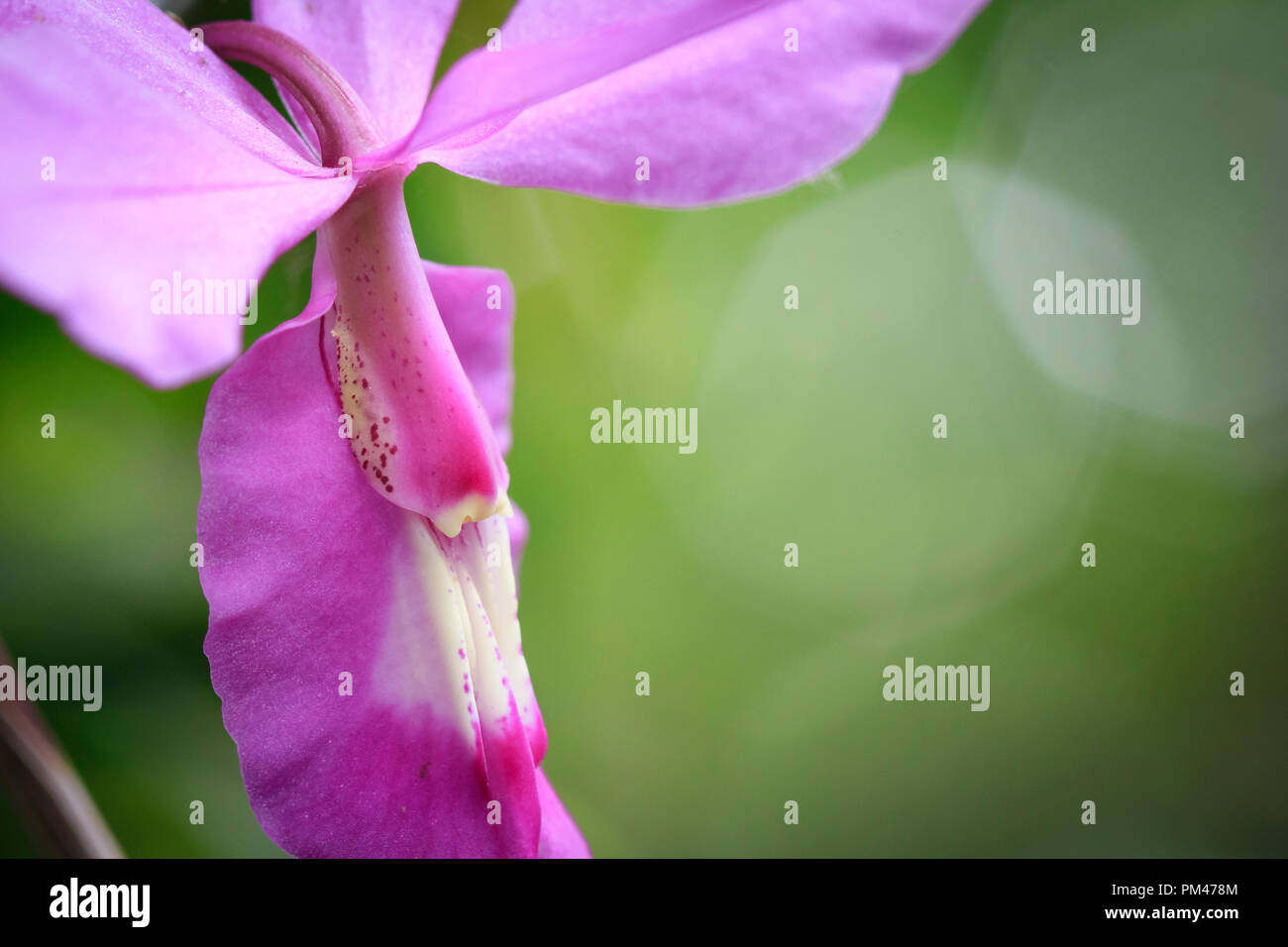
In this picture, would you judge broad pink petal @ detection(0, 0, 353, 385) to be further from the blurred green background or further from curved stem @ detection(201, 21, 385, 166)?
the blurred green background

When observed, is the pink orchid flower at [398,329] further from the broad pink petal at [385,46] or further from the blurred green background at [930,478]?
the blurred green background at [930,478]

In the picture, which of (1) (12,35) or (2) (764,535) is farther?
(2) (764,535)

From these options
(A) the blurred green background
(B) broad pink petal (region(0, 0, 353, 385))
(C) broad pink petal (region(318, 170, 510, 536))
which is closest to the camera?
(B) broad pink petal (region(0, 0, 353, 385))

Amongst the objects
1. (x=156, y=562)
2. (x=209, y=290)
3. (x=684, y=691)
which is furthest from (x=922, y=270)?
(x=209, y=290)

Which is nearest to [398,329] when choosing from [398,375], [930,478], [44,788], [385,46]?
[398,375]

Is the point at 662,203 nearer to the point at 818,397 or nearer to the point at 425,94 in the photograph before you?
the point at 425,94

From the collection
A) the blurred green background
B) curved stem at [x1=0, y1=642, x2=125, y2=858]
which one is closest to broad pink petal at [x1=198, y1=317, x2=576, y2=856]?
curved stem at [x1=0, y1=642, x2=125, y2=858]

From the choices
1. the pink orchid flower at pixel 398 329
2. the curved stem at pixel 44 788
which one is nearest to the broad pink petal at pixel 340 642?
the pink orchid flower at pixel 398 329
